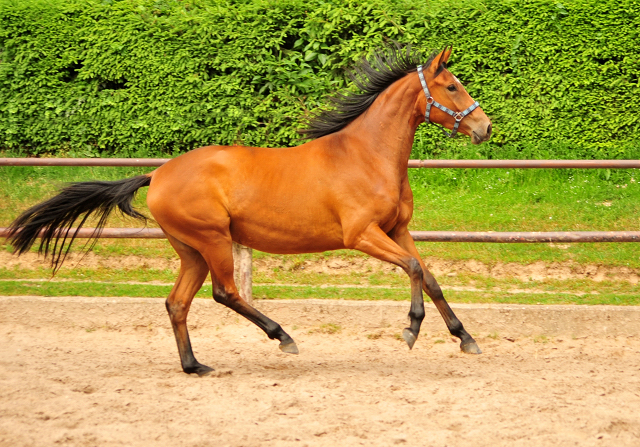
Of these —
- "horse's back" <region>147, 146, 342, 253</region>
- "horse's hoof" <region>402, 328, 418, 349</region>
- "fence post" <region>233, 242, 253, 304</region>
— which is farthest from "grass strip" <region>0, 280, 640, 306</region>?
"horse's hoof" <region>402, 328, 418, 349</region>

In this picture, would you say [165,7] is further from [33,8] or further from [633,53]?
[633,53]

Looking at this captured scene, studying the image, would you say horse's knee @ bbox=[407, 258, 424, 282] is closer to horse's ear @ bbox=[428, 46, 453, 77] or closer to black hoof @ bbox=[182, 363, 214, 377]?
horse's ear @ bbox=[428, 46, 453, 77]

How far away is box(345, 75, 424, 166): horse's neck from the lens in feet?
14.0

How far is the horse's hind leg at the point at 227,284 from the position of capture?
13.8ft

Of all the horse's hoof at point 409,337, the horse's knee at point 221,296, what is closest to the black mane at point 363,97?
the horse's knee at point 221,296

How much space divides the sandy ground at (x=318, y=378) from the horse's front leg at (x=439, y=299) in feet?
0.55

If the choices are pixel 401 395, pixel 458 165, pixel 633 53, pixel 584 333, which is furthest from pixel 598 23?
pixel 401 395

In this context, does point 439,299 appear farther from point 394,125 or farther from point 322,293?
point 322,293

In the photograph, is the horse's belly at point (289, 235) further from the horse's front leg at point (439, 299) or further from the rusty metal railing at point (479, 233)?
the rusty metal railing at point (479, 233)

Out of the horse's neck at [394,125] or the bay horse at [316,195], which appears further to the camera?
the horse's neck at [394,125]

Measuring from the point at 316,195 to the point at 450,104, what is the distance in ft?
3.56

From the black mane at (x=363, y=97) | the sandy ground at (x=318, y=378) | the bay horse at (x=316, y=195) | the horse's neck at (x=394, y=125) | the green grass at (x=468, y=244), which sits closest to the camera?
the sandy ground at (x=318, y=378)

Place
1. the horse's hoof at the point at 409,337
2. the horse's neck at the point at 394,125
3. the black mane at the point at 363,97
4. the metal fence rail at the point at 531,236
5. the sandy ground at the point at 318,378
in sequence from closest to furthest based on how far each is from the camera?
the sandy ground at the point at 318,378, the horse's hoof at the point at 409,337, the horse's neck at the point at 394,125, the black mane at the point at 363,97, the metal fence rail at the point at 531,236

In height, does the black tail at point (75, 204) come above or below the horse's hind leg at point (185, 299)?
above
